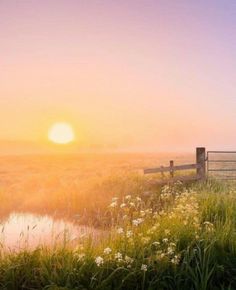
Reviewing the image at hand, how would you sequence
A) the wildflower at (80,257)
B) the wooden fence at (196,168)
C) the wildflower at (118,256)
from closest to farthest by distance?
the wildflower at (118,256)
the wildflower at (80,257)
the wooden fence at (196,168)

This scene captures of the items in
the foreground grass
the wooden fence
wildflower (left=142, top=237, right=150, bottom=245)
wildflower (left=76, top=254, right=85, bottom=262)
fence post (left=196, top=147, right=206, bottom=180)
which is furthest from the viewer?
fence post (left=196, top=147, right=206, bottom=180)

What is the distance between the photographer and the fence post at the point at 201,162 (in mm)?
19688

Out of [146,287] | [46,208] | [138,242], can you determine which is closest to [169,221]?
[138,242]

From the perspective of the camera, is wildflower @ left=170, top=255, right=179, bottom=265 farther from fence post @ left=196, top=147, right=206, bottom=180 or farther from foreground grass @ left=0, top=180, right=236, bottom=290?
fence post @ left=196, top=147, right=206, bottom=180

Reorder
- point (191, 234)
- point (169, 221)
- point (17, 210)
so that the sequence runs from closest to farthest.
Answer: point (191, 234)
point (169, 221)
point (17, 210)

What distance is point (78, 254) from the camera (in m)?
6.56

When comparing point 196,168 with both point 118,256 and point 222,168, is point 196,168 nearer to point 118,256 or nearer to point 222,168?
point 118,256

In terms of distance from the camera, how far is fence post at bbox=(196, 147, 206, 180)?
1969 centimetres

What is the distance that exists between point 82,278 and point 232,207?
14.7 feet

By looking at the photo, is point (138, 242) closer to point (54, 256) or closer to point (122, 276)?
point (122, 276)

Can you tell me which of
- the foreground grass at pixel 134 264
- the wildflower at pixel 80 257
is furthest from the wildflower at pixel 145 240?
the wildflower at pixel 80 257

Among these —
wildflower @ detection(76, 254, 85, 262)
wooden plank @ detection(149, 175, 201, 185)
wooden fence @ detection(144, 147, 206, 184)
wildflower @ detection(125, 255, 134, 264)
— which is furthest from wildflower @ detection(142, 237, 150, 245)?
wooden fence @ detection(144, 147, 206, 184)

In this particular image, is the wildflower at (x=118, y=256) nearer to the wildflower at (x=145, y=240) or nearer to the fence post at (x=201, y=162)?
the wildflower at (x=145, y=240)

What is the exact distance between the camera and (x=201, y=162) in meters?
19.8
